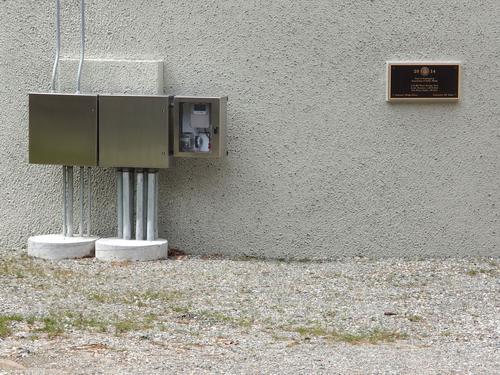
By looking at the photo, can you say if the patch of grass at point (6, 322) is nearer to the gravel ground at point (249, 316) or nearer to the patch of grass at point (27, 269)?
the gravel ground at point (249, 316)

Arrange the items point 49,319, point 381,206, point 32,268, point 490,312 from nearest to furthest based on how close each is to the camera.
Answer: point 49,319 < point 490,312 < point 32,268 < point 381,206

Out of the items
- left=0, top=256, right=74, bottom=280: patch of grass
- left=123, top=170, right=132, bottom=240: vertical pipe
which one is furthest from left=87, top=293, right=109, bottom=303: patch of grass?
left=123, top=170, right=132, bottom=240: vertical pipe

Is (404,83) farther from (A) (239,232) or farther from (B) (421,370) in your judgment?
(B) (421,370)

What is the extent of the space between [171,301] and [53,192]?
2679 millimetres

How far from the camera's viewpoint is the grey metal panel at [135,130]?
10.4 meters

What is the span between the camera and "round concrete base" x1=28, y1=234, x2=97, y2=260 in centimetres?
1050

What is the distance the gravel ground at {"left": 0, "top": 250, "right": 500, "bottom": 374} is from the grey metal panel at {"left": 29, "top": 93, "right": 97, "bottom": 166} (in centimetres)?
102

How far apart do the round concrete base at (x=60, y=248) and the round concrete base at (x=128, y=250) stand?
133 mm

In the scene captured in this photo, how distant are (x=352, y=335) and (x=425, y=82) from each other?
359 cm

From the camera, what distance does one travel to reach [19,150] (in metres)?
11.0

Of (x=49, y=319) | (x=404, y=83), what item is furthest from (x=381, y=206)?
(x=49, y=319)

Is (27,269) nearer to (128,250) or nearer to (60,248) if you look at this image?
(60,248)

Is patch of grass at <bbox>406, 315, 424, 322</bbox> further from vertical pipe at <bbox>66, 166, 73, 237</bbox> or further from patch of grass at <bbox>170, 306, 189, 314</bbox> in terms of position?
vertical pipe at <bbox>66, 166, 73, 237</bbox>

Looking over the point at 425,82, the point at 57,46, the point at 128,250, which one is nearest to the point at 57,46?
the point at 57,46
